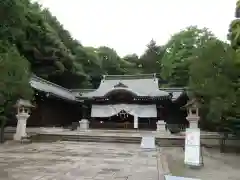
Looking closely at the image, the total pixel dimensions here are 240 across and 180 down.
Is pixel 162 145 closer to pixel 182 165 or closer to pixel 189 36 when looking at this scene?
pixel 182 165

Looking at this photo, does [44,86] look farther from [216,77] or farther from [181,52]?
[181,52]

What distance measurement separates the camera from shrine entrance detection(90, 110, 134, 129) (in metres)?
26.0

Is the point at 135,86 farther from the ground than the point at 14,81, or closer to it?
farther from the ground

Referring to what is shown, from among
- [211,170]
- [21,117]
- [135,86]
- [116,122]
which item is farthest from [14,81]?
[135,86]

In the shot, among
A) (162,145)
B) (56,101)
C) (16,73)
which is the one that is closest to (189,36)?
(56,101)

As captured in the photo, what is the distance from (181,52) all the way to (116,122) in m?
13.3

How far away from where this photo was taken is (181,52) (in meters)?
34.2

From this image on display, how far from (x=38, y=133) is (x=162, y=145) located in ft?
27.1

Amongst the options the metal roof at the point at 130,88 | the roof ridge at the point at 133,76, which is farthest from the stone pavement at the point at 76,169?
the roof ridge at the point at 133,76

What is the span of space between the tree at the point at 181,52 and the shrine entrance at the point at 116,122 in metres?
10.0

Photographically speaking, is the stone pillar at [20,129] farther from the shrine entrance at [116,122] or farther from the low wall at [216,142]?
the low wall at [216,142]

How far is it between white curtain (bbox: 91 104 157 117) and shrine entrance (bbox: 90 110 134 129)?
0.54m

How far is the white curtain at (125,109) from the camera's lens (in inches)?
1008

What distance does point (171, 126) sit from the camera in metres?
25.0
